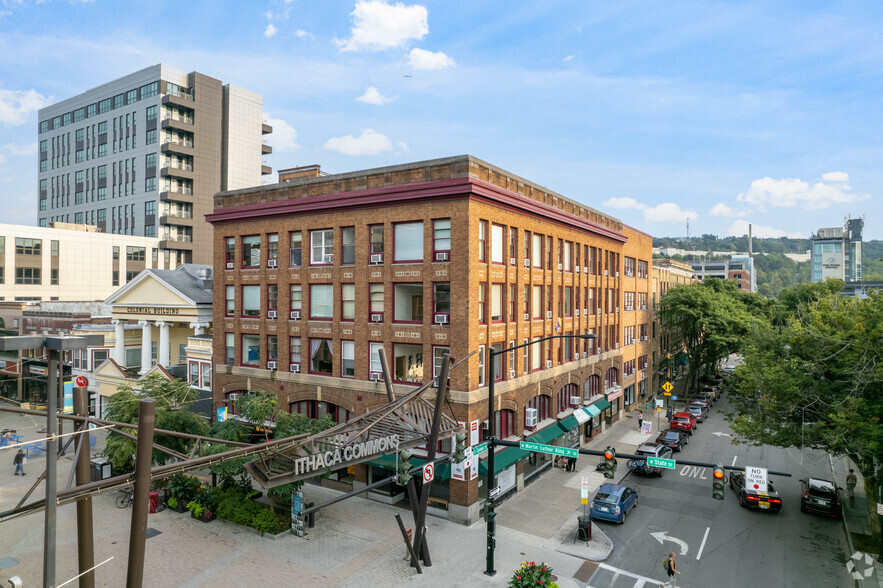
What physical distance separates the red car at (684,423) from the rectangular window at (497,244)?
88.7ft

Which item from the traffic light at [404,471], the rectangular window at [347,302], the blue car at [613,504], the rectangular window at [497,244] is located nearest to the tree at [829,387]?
the blue car at [613,504]

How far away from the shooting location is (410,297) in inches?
1198

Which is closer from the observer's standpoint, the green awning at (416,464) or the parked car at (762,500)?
the green awning at (416,464)

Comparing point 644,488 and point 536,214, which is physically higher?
point 536,214

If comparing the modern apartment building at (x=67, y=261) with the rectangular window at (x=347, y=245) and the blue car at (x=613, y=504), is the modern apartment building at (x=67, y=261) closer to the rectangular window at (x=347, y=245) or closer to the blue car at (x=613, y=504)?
the rectangular window at (x=347, y=245)

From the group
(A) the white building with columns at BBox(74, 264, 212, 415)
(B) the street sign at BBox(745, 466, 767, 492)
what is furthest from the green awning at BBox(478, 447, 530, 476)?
(A) the white building with columns at BBox(74, 264, 212, 415)

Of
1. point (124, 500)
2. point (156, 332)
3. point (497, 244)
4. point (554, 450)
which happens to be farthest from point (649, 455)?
point (156, 332)

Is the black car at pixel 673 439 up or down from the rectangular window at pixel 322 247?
down

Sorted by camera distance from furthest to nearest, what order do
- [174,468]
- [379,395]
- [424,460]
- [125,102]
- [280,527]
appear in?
1. [125,102]
2. [379,395]
3. [424,460]
4. [280,527]
5. [174,468]

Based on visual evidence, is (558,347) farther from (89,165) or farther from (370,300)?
(89,165)

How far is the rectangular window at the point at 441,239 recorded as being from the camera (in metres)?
28.5

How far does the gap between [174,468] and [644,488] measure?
2894 centimetres

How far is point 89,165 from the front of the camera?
85.5 metres

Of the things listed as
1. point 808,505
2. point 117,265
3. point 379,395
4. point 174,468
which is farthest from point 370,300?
point 117,265
